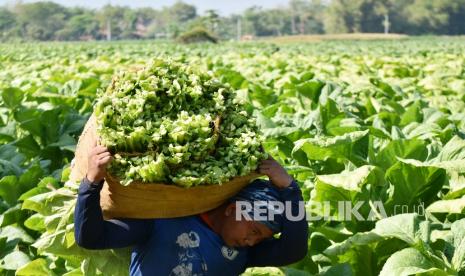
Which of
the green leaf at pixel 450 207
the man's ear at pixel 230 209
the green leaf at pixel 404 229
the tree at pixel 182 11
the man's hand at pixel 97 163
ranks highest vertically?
the man's hand at pixel 97 163

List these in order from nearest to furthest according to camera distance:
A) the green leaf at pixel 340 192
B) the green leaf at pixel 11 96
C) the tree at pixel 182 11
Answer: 1. the green leaf at pixel 340 192
2. the green leaf at pixel 11 96
3. the tree at pixel 182 11

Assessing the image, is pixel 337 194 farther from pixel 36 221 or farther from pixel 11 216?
pixel 11 216

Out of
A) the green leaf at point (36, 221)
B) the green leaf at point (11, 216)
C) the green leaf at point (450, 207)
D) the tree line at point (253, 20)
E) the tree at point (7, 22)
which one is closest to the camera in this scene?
the green leaf at point (450, 207)

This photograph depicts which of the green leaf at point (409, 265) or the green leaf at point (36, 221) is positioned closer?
the green leaf at point (409, 265)

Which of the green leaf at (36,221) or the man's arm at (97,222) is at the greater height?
the man's arm at (97,222)

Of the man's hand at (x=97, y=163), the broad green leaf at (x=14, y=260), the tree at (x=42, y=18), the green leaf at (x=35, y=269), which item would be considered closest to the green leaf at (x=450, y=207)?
the man's hand at (x=97, y=163)

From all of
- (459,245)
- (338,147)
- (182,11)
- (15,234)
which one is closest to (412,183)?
(338,147)

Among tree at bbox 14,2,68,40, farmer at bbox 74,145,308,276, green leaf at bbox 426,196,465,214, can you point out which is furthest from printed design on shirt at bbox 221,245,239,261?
tree at bbox 14,2,68,40

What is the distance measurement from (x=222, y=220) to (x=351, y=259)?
0.55 m

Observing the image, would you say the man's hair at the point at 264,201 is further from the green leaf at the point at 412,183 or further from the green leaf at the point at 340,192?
the green leaf at the point at 412,183

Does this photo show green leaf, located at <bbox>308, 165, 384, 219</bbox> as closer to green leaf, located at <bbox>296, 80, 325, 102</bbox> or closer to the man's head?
the man's head

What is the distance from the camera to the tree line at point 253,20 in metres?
108

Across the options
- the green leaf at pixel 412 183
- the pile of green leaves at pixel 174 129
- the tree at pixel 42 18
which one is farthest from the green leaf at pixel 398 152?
the tree at pixel 42 18

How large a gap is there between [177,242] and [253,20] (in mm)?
135799
